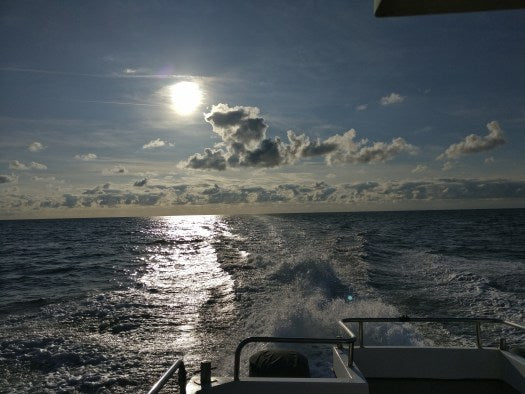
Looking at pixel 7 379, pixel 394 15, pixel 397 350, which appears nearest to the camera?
pixel 394 15

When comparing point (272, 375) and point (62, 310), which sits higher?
point (272, 375)

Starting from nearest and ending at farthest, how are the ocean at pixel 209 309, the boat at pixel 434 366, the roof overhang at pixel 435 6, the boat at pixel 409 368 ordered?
1. the roof overhang at pixel 435 6
2. the boat at pixel 409 368
3. the boat at pixel 434 366
4. the ocean at pixel 209 309

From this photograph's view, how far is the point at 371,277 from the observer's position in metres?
23.6


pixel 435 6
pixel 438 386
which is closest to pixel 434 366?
pixel 438 386

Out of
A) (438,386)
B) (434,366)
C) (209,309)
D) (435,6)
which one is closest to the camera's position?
(435,6)

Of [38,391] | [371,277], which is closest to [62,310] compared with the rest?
[38,391]

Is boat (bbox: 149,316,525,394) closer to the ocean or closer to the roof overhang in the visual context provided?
the roof overhang

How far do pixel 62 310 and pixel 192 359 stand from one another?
9.51 meters

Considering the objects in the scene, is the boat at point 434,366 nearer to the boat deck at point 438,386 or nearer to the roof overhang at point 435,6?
the boat deck at point 438,386

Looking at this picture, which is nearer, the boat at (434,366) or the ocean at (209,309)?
the boat at (434,366)

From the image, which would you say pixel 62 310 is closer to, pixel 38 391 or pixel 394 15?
pixel 38 391

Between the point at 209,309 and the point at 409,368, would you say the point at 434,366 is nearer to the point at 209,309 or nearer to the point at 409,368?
the point at 409,368

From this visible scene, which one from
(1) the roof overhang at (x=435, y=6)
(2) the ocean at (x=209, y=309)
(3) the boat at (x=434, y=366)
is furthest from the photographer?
(2) the ocean at (x=209, y=309)

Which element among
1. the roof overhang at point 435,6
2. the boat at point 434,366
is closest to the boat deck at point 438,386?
the boat at point 434,366
